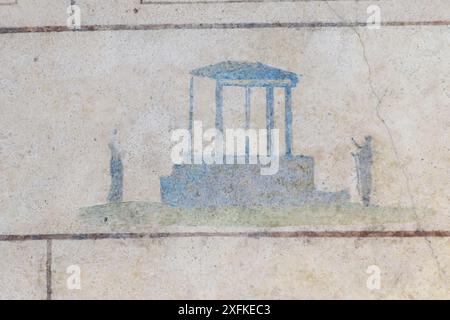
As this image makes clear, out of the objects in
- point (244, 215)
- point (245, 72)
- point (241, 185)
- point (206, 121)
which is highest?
point (245, 72)

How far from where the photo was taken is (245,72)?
250cm

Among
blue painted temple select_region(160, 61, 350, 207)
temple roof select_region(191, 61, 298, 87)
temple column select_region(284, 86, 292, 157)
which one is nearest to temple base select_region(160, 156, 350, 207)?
blue painted temple select_region(160, 61, 350, 207)

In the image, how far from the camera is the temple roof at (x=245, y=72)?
2498mm

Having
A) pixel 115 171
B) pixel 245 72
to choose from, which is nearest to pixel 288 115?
pixel 245 72

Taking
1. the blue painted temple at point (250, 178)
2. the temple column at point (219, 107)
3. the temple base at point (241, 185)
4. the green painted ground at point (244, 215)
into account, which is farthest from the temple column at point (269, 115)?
the green painted ground at point (244, 215)

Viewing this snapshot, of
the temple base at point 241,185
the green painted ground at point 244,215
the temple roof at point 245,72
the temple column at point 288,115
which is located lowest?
the green painted ground at point 244,215

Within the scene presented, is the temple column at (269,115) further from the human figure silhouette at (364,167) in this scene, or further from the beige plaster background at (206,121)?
the human figure silhouette at (364,167)

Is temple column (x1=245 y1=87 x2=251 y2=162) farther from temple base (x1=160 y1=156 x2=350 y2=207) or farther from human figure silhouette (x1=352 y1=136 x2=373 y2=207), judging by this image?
human figure silhouette (x1=352 y1=136 x2=373 y2=207)

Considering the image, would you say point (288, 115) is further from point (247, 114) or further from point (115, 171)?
point (115, 171)

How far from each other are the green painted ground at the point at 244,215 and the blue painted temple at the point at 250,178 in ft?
0.10

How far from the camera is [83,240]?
249 cm

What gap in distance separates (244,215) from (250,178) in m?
0.17
